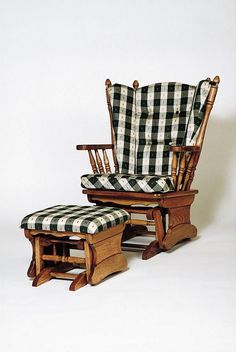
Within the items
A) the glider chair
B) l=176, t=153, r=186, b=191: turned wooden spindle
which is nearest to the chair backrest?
the glider chair

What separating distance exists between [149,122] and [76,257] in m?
1.90

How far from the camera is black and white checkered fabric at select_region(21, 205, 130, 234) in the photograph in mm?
3883

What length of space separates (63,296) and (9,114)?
335cm

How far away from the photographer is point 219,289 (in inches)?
151

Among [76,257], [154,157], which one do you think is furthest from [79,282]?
[154,157]

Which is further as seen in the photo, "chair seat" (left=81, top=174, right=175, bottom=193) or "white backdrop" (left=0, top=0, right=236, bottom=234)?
"white backdrop" (left=0, top=0, right=236, bottom=234)

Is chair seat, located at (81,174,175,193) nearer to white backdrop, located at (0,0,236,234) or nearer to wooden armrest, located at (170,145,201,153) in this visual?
wooden armrest, located at (170,145,201,153)

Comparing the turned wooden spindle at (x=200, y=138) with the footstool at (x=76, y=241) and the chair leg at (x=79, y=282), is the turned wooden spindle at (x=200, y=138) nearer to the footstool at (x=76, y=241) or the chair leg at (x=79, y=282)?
the footstool at (x=76, y=241)

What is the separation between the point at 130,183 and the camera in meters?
4.80
